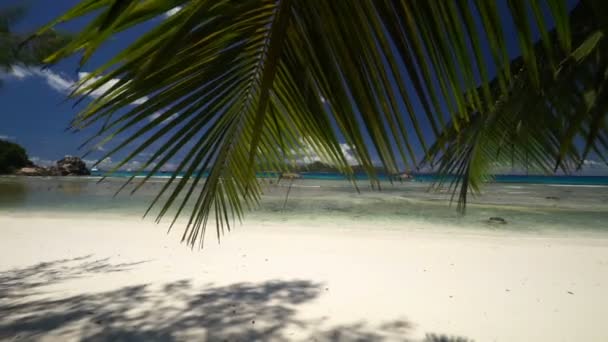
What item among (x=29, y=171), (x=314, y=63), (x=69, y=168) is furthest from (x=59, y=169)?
(x=314, y=63)

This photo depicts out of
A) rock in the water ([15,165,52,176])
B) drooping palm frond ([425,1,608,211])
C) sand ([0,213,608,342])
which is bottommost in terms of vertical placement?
sand ([0,213,608,342])

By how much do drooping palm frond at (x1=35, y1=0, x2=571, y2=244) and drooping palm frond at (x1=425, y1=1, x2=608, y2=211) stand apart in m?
0.14

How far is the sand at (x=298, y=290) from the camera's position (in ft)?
9.41

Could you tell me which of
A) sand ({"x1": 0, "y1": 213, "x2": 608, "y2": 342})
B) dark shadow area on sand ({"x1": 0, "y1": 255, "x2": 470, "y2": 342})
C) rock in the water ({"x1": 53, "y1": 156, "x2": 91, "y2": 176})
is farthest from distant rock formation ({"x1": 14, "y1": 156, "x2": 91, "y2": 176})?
dark shadow area on sand ({"x1": 0, "y1": 255, "x2": 470, "y2": 342})

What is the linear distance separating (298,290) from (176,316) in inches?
55.1

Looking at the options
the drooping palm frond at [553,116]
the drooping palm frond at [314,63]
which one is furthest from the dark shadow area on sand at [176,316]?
the drooping palm frond at [314,63]

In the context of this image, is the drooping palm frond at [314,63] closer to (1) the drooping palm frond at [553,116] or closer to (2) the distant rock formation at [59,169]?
(1) the drooping palm frond at [553,116]

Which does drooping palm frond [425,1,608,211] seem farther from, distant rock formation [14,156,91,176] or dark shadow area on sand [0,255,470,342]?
distant rock formation [14,156,91,176]

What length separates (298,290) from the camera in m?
3.81

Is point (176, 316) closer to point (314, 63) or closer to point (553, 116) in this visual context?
point (314, 63)

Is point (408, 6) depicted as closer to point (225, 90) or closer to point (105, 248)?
point (225, 90)

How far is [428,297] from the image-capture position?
12.2 ft

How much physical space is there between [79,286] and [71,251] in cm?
268

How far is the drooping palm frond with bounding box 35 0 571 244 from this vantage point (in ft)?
1.38
